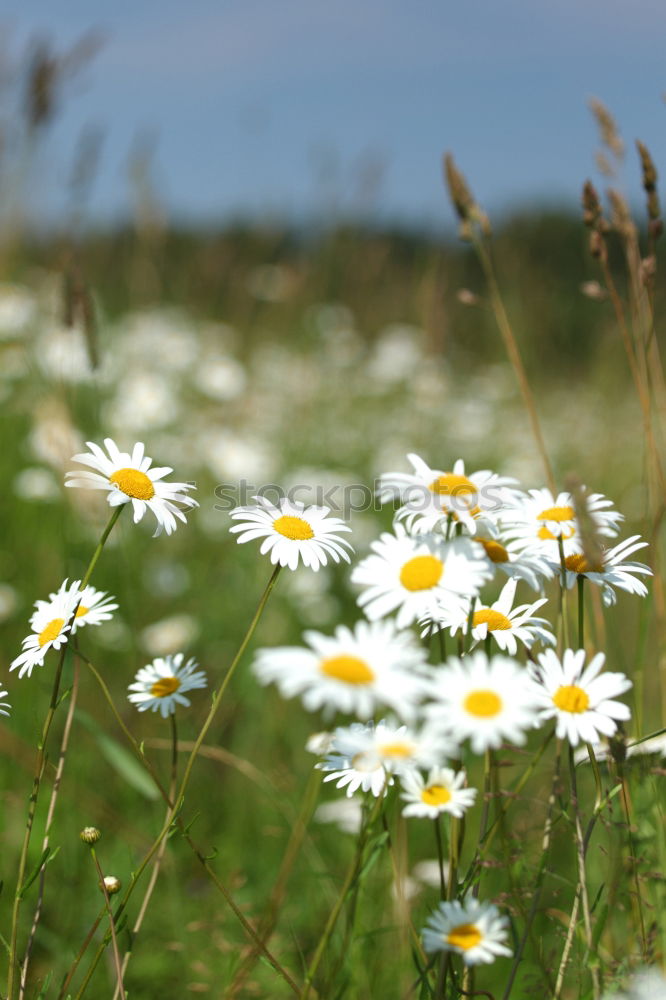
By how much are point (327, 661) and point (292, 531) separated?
0.34 metres

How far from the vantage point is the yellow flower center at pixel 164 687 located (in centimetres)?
103

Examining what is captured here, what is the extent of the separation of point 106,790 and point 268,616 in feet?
3.37

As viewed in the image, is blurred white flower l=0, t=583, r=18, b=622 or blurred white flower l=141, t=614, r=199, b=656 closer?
blurred white flower l=0, t=583, r=18, b=622

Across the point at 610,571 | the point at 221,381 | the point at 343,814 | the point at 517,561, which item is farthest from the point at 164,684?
the point at 221,381

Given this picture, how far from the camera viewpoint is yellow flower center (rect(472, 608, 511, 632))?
0.98 meters

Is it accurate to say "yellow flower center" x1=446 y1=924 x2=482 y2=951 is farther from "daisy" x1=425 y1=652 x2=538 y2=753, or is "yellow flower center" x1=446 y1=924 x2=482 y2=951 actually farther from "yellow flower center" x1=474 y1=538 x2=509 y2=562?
"yellow flower center" x1=474 y1=538 x2=509 y2=562

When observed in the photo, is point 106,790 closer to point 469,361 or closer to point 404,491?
point 404,491

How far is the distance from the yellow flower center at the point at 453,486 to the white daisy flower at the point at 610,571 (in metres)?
0.15

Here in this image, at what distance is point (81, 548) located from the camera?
2.85 meters

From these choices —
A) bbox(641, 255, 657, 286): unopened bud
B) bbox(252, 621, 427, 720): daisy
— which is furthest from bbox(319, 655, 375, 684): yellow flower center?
bbox(641, 255, 657, 286): unopened bud

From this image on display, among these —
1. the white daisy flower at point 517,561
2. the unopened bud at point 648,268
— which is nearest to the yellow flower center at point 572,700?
the white daisy flower at point 517,561

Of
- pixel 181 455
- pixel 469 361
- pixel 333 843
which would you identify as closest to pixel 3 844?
pixel 333 843

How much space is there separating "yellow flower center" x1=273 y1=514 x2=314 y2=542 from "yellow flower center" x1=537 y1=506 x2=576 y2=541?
0.29 meters

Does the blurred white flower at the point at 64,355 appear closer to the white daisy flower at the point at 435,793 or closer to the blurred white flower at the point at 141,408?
the blurred white flower at the point at 141,408
